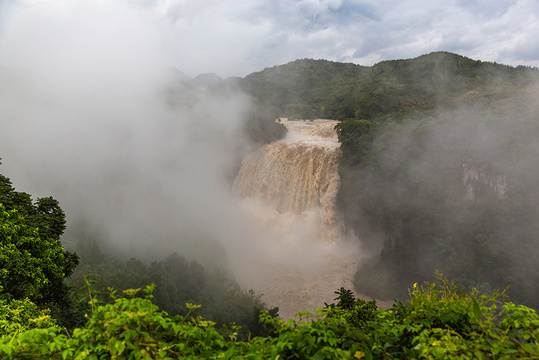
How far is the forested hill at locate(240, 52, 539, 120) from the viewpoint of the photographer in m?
31.6

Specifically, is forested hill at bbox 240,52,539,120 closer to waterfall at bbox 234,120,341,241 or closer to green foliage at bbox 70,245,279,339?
waterfall at bbox 234,120,341,241

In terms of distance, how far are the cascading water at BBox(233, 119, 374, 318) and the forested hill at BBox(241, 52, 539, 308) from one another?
1.27m

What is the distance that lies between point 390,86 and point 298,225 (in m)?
26.9

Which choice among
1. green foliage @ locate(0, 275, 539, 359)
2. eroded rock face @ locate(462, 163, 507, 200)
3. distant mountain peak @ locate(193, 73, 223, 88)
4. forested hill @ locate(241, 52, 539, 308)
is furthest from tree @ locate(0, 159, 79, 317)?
distant mountain peak @ locate(193, 73, 223, 88)

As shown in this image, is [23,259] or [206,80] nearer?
[23,259]

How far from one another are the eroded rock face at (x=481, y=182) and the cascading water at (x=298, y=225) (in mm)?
7742

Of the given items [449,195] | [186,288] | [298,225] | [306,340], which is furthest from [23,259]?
[298,225]

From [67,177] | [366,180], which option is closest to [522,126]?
[366,180]

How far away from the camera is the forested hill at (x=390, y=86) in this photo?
31578 mm

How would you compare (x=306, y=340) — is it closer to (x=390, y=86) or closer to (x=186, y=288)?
(x=186, y=288)

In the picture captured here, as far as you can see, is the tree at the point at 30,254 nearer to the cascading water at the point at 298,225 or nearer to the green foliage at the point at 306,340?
the green foliage at the point at 306,340

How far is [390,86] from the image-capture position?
39875mm

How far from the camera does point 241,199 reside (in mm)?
29453

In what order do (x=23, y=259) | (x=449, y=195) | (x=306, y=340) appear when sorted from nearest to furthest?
1. (x=306, y=340)
2. (x=23, y=259)
3. (x=449, y=195)
